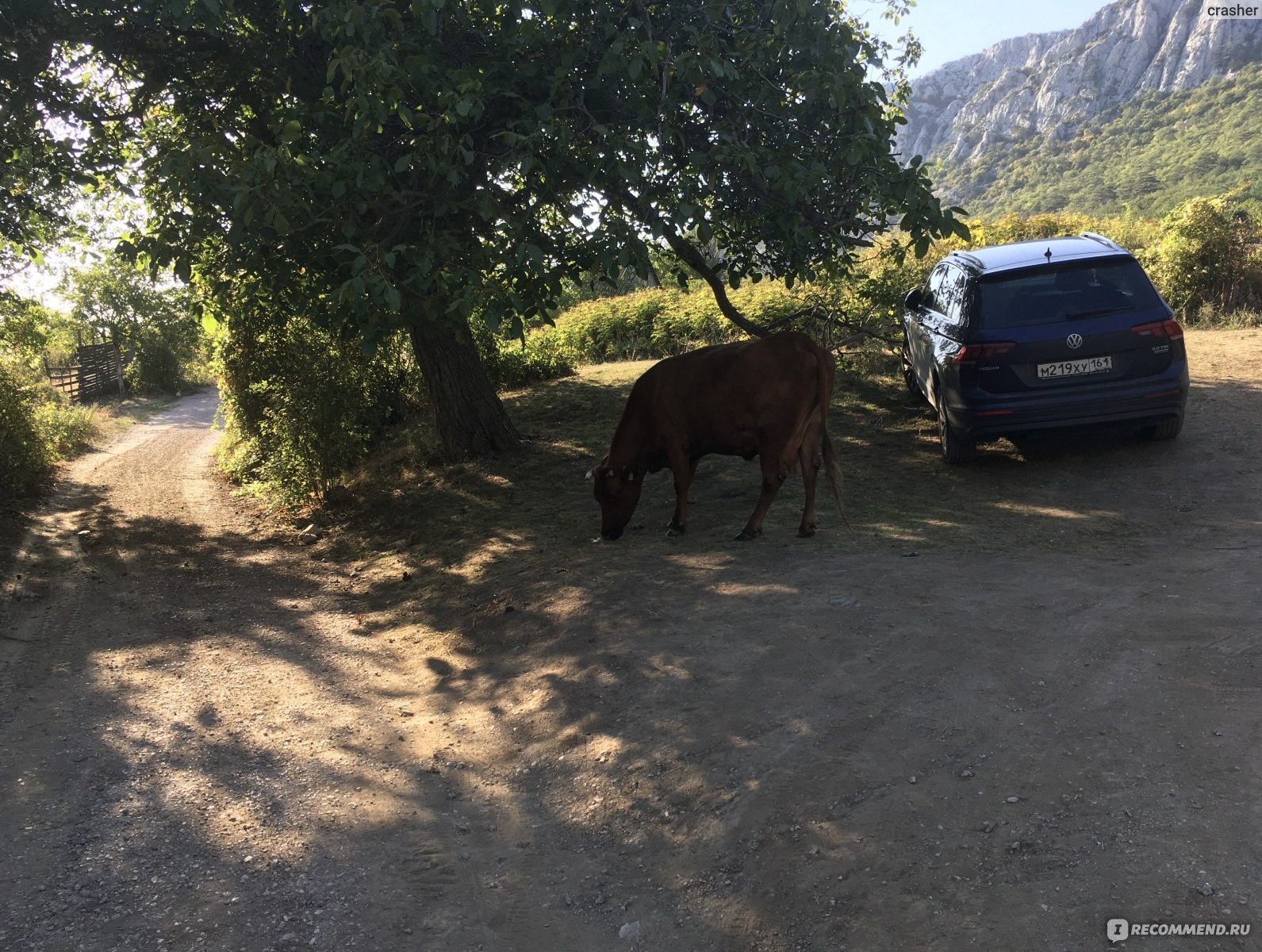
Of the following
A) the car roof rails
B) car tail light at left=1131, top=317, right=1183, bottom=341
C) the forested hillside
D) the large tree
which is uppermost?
the forested hillside

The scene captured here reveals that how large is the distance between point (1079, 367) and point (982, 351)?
84cm

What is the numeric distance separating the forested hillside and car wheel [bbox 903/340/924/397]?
37.1m

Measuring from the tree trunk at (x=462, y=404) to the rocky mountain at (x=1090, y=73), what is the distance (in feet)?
259

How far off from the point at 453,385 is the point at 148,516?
17.4 feet

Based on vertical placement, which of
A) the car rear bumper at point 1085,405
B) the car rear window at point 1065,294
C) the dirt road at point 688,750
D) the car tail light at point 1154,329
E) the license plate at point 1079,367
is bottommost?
the dirt road at point 688,750

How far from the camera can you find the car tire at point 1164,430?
29.5ft

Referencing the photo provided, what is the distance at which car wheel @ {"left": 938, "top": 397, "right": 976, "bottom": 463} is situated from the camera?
30.5ft

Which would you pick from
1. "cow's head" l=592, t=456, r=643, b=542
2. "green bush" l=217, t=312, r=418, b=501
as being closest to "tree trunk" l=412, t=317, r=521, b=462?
"green bush" l=217, t=312, r=418, b=501

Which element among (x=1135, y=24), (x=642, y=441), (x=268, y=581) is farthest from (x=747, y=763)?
(x=1135, y=24)

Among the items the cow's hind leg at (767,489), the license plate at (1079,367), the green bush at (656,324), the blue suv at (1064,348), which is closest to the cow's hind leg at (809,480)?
the cow's hind leg at (767,489)

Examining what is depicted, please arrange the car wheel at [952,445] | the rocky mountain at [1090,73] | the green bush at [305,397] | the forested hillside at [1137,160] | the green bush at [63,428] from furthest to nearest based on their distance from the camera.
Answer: the rocky mountain at [1090,73], the forested hillside at [1137,160], the green bush at [63,428], the green bush at [305,397], the car wheel at [952,445]

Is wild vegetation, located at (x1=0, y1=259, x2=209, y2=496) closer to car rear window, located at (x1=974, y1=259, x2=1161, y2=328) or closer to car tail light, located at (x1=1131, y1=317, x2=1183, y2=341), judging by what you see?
car rear window, located at (x1=974, y1=259, x2=1161, y2=328)

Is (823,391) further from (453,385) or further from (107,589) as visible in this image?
(107,589)

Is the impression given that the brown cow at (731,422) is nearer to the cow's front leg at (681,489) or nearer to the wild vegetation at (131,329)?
the cow's front leg at (681,489)
